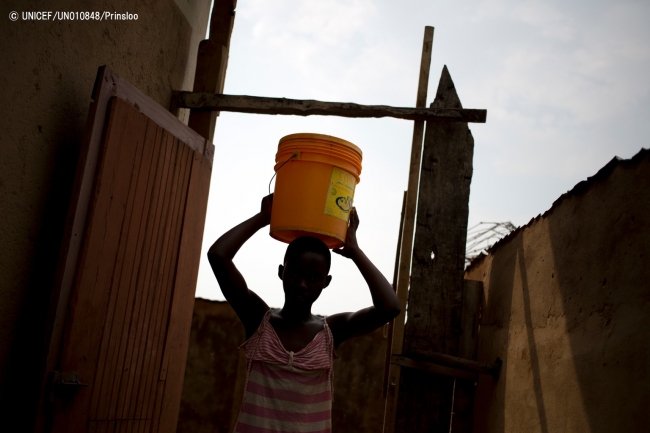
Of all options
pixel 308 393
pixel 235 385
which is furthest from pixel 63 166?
pixel 235 385

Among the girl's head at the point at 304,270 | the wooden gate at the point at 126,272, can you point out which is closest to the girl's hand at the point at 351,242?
the girl's head at the point at 304,270

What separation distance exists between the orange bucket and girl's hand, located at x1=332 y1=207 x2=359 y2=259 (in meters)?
0.05

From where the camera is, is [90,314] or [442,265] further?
[442,265]

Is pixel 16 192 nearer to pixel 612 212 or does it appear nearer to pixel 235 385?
pixel 612 212

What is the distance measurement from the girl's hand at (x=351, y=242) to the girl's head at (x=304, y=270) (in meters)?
0.17

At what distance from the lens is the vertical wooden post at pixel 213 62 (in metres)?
4.31

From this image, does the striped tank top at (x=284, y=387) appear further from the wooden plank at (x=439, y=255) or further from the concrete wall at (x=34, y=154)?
the wooden plank at (x=439, y=255)

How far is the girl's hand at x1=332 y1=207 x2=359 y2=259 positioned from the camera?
2752 millimetres

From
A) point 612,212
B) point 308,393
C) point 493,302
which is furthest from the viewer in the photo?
point 493,302

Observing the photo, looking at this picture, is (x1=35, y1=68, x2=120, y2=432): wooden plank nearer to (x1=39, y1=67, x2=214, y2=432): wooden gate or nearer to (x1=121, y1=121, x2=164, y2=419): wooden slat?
(x1=39, y1=67, x2=214, y2=432): wooden gate

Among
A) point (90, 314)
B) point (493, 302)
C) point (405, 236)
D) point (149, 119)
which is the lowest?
point (90, 314)

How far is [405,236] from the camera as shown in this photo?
13.4 ft

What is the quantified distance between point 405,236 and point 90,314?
207cm

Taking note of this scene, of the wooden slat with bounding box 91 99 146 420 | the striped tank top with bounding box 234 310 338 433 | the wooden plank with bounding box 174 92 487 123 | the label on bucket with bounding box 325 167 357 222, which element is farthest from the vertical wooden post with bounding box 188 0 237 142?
the striped tank top with bounding box 234 310 338 433
